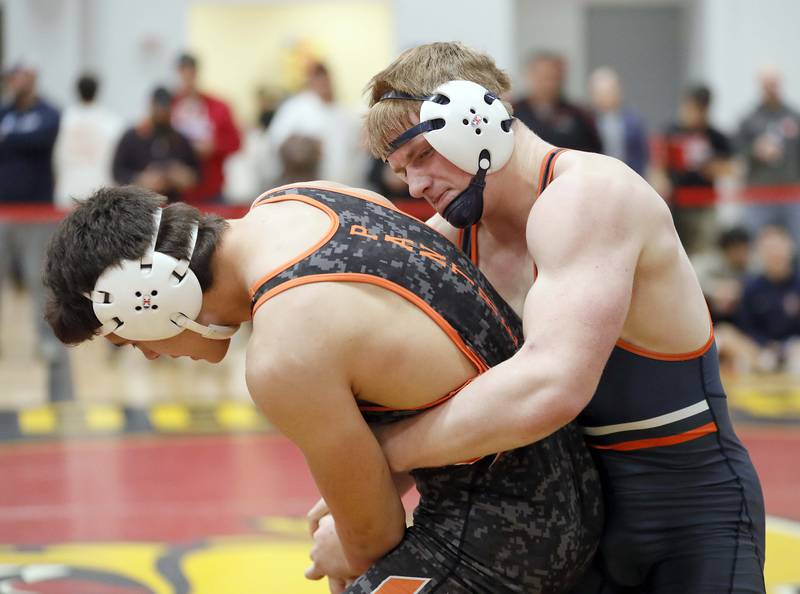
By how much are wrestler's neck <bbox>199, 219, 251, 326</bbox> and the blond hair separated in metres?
0.41

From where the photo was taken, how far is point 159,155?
28.8ft

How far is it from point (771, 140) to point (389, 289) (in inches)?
367

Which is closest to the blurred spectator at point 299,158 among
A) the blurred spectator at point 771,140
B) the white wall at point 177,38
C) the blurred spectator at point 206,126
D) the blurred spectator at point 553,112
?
the blurred spectator at point 206,126

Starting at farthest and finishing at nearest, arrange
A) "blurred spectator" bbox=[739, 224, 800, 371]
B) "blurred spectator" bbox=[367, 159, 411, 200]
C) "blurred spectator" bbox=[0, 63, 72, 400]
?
"blurred spectator" bbox=[0, 63, 72, 400]
"blurred spectator" bbox=[367, 159, 411, 200]
"blurred spectator" bbox=[739, 224, 800, 371]

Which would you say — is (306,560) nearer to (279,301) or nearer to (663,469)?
(663,469)

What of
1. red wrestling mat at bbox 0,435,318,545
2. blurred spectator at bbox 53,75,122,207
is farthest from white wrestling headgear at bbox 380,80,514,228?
blurred spectator at bbox 53,75,122,207

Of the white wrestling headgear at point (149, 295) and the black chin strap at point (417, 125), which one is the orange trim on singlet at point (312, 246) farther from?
the black chin strap at point (417, 125)

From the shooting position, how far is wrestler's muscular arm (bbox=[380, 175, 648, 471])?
2516 millimetres

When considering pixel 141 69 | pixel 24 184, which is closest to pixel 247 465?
pixel 24 184

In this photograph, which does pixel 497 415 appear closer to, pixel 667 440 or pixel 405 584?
pixel 405 584

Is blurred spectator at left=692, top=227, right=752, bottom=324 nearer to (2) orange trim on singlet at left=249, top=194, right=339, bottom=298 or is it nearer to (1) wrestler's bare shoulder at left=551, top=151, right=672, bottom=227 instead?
(1) wrestler's bare shoulder at left=551, top=151, right=672, bottom=227

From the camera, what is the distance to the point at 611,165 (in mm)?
2740

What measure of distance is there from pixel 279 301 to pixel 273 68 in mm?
16124

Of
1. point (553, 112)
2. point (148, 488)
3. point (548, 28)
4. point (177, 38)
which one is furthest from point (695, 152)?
point (548, 28)
